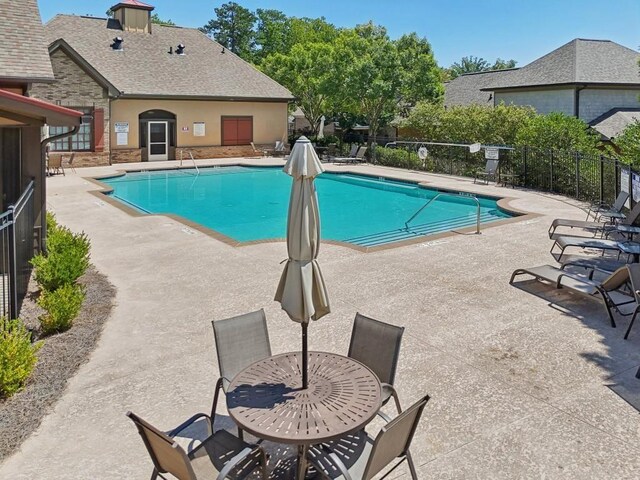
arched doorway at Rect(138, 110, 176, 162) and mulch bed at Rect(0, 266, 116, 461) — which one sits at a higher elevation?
arched doorway at Rect(138, 110, 176, 162)

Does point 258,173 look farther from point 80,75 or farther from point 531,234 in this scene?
point 531,234

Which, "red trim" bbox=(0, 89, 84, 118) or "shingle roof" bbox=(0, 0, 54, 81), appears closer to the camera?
"red trim" bbox=(0, 89, 84, 118)

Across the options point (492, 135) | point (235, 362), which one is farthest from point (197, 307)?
point (492, 135)

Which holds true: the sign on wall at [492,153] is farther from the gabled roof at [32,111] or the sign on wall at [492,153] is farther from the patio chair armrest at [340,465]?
the patio chair armrest at [340,465]

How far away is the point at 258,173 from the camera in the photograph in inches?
1014

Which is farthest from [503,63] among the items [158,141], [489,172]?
[489,172]

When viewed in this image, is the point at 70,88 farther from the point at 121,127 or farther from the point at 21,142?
the point at 21,142

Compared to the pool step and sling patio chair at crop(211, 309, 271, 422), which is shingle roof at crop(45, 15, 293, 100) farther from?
sling patio chair at crop(211, 309, 271, 422)

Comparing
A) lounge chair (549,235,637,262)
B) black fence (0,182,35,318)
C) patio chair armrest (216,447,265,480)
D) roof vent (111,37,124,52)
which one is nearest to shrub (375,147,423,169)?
roof vent (111,37,124,52)

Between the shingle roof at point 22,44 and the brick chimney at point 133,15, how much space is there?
21.0 metres

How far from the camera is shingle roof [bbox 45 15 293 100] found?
90.6ft

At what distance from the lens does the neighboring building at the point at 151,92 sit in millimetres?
25359

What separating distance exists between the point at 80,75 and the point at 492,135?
18900mm

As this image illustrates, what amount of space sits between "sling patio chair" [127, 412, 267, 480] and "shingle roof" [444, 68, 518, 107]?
3456 cm
